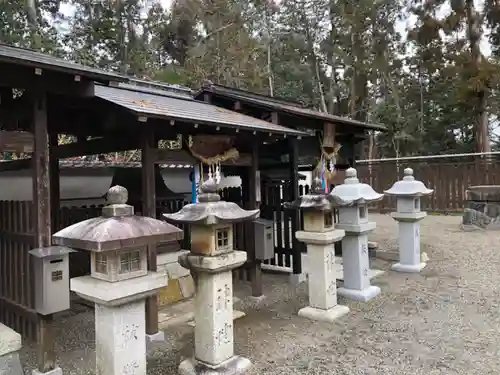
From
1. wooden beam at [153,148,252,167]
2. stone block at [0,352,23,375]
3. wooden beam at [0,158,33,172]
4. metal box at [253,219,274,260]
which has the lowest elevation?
stone block at [0,352,23,375]

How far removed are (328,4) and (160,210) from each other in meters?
17.6

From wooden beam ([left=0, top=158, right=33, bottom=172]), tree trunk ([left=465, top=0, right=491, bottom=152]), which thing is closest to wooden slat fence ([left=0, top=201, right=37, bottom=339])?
wooden beam ([left=0, top=158, right=33, bottom=172])

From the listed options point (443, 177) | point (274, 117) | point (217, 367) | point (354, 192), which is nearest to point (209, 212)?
point (217, 367)

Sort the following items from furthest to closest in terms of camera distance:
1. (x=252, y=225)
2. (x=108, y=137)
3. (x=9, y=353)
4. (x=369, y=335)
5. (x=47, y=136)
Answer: (x=252, y=225), (x=108, y=137), (x=369, y=335), (x=47, y=136), (x=9, y=353)

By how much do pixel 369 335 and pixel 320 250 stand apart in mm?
1164

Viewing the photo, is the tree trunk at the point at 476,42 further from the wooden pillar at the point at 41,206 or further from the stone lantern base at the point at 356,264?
the wooden pillar at the point at 41,206

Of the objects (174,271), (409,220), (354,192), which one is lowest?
(174,271)

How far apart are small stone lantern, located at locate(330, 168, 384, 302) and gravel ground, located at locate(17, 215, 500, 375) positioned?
272mm

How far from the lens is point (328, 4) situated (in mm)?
21016

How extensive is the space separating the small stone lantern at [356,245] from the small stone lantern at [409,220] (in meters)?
1.71

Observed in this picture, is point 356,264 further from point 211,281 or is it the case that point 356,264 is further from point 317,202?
point 211,281

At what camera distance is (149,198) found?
15.5ft

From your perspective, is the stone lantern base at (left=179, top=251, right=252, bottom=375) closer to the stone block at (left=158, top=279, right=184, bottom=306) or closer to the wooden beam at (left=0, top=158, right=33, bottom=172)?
the stone block at (left=158, top=279, right=184, bottom=306)

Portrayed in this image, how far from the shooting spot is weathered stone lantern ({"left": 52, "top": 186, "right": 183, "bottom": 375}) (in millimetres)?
2975
